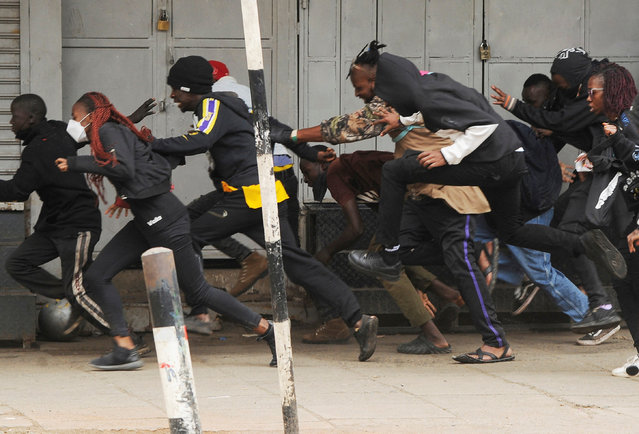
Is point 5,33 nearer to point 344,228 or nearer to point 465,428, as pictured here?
point 344,228

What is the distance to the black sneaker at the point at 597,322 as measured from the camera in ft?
26.5

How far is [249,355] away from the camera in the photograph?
798 centimetres

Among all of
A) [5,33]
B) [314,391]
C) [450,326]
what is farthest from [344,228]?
[5,33]

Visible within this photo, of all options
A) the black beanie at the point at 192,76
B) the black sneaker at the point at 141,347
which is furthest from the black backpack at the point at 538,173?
the black sneaker at the point at 141,347

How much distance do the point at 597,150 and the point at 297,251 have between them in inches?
81.0

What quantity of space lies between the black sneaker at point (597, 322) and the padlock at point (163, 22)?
4.15m

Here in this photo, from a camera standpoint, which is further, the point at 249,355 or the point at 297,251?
the point at 249,355

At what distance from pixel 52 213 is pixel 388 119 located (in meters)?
2.38

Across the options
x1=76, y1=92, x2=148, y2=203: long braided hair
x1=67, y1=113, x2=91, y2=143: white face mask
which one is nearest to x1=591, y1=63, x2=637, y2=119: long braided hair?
x1=76, y1=92, x2=148, y2=203: long braided hair

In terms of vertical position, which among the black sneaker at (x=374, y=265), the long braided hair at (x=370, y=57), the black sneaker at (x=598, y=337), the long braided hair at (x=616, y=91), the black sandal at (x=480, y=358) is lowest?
the black sneaker at (x=598, y=337)

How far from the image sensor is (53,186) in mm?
7645

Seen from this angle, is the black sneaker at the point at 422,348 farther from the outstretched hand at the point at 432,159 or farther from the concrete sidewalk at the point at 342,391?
the outstretched hand at the point at 432,159

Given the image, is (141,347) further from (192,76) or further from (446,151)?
(446,151)

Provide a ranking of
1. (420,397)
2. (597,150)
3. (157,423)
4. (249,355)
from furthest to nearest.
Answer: (249,355), (597,150), (420,397), (157,423)
